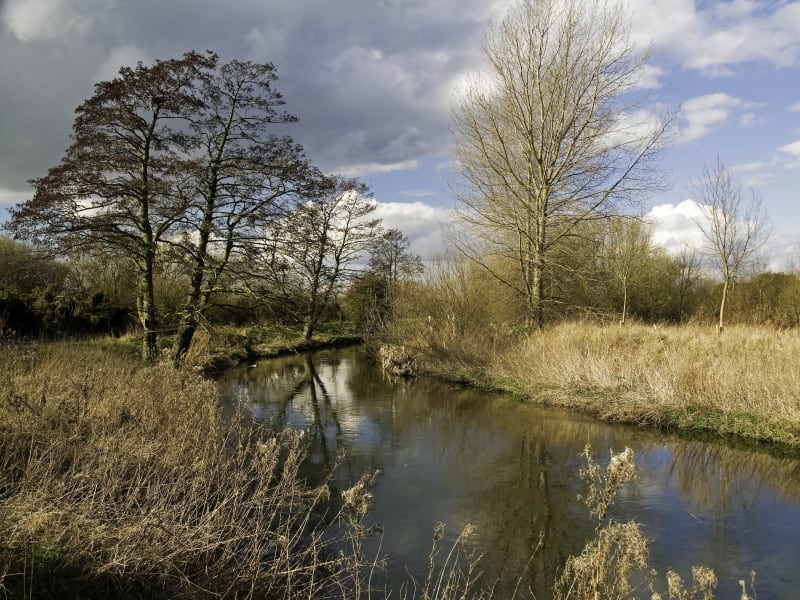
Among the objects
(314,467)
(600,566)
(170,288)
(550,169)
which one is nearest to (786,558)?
(600,566)

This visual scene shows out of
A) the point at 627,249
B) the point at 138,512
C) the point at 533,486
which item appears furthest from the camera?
the point at 627,249

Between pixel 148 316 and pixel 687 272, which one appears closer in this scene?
pixel 148 316

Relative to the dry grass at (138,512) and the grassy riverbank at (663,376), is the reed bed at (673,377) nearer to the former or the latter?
the grassy riverbank at (663,376)

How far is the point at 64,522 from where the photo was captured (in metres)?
4.45

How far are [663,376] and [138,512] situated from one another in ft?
35.8

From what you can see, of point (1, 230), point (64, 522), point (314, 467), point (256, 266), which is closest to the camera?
point (64, 522)

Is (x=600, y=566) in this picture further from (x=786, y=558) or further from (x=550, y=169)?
(x=550, y=169)

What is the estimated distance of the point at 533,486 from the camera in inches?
328

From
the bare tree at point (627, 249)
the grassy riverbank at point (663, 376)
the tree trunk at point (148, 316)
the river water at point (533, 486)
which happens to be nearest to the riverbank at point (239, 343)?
the tree trunk at point (148, 316)

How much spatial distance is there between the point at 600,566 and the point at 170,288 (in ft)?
77.4

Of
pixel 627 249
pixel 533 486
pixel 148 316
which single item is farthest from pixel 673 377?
pixel 627 249

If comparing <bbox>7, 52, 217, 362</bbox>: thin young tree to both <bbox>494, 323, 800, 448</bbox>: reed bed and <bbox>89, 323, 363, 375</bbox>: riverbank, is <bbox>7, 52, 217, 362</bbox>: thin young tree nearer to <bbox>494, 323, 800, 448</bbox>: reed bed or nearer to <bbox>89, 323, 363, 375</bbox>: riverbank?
<bbox>89, 323, 363, 375</bbox>: riverbank

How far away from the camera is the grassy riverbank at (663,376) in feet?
34.2

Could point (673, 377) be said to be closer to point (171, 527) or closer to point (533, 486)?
point (533, 486)
